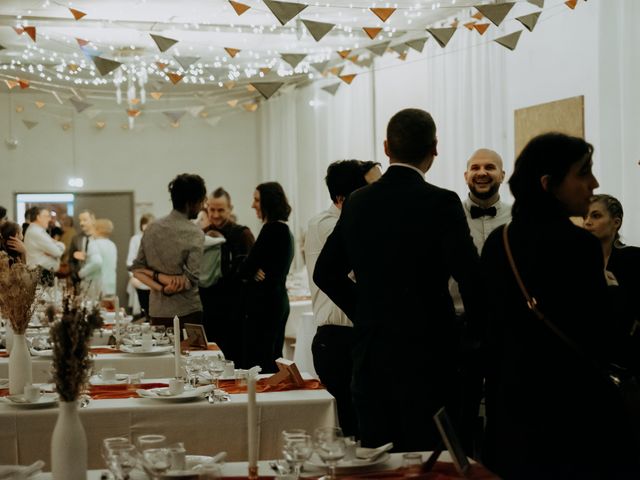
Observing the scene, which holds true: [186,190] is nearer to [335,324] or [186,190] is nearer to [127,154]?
[335,324]

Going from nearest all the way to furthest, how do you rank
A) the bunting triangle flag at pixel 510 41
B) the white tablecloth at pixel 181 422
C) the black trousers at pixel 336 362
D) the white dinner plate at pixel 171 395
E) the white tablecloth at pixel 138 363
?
1. the white tablecloth at pixel 181 422
2. the white dinner plate at pixel 171 395
3. the black trousers at pixel 336 362
4. the white tablecloth at pixel 138 363
5. the bunting triangle flag at pixel 510 41

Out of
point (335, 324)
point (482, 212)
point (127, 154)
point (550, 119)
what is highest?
point (127, 154)

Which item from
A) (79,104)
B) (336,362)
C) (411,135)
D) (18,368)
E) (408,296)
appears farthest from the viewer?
(79,104)

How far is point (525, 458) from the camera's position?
226 centimetres

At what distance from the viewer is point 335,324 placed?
4105mm

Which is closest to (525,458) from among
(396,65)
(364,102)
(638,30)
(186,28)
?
(638,30)

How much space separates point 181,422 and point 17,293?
748mm

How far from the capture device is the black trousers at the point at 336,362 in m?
4.03

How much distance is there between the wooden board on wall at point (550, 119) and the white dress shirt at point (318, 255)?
345 cm

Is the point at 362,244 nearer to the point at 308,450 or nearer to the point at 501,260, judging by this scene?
the point at 501,260

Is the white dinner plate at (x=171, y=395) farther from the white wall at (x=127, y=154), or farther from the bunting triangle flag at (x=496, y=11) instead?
the white wall at (x=127, y=154)

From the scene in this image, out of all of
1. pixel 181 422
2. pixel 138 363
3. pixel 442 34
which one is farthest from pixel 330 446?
pixel 442 34

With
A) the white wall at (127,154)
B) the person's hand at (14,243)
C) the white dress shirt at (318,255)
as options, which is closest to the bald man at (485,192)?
the white dress shirt at (318,255)

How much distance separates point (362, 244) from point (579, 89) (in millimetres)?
4771
